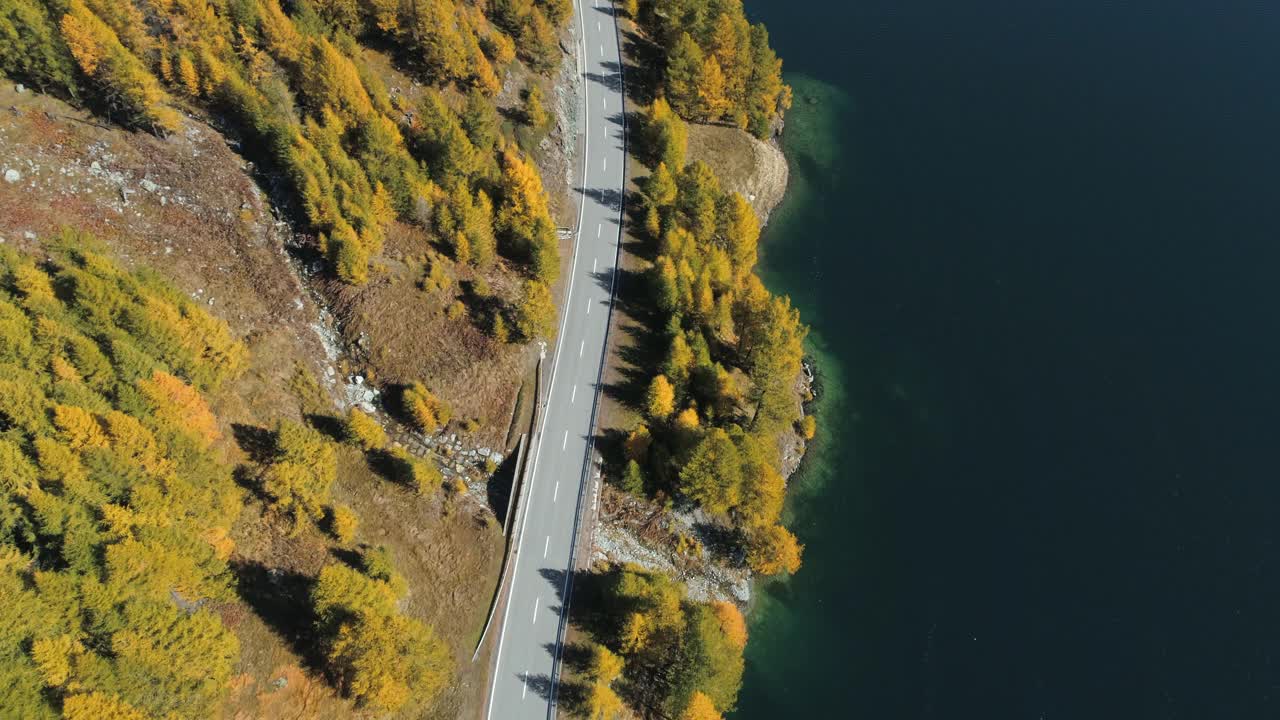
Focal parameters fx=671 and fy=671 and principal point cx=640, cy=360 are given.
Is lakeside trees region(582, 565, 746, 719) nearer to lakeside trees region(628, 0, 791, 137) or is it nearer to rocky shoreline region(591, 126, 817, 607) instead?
rocky shoreline region(591, 126, 817, 607)

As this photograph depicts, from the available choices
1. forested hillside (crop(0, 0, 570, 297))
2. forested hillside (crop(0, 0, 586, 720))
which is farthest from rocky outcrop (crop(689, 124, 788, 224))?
forested hillside (crop(0, 0, 570, 297))

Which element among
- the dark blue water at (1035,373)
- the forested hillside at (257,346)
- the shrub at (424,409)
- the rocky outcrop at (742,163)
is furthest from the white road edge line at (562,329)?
the dark blue water at (1035,373)

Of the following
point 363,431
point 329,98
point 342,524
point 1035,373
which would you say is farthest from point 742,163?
point 342,524

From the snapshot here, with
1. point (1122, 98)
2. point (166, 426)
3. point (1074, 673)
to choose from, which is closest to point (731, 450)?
point (1074, 673)

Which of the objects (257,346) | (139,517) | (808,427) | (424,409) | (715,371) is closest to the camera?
(139,517)

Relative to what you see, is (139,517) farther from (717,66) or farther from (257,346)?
(717,66)
